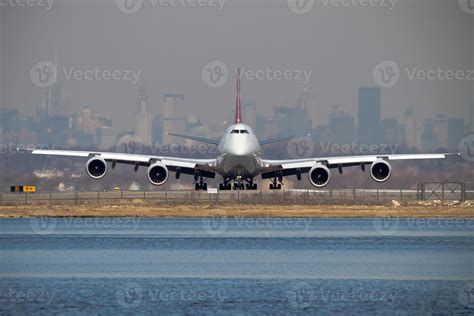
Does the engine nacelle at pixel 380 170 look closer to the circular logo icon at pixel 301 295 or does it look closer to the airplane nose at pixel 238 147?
the airplane nose at pixel 238 147

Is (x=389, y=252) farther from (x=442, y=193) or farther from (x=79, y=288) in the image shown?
(x=442, y=193)

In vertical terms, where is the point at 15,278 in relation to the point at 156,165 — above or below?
below

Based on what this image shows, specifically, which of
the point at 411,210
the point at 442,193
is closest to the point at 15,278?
the point at 411,210

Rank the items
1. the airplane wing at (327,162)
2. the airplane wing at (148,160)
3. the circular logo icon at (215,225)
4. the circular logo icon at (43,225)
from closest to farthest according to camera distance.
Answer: the circular logo icon at (215,225) < the circular logo icon at (43,225) < the airplane wing at (148,160) < the airplane wing at (327,162)

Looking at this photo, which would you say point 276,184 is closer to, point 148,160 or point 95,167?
point 148,160

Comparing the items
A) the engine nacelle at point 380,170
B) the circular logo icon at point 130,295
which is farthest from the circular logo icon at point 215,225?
the circular logo icon at point 130,295

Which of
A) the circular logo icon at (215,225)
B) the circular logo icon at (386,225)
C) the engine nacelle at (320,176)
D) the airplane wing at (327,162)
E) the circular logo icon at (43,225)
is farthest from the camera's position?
the airplane wing at (327,162)
